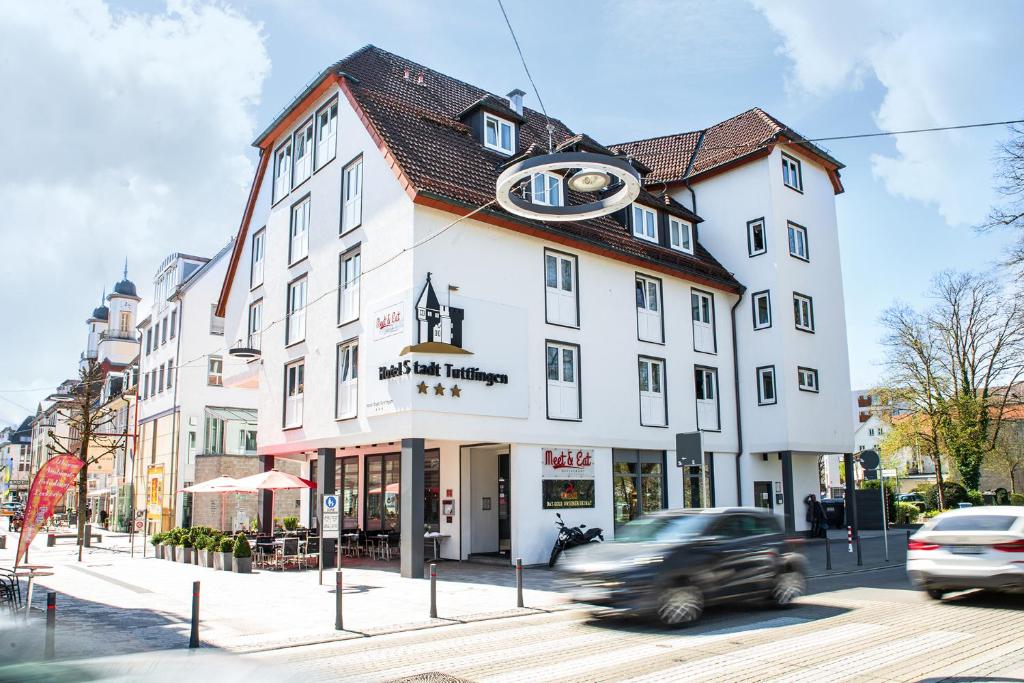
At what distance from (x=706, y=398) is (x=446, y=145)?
40.8 ft

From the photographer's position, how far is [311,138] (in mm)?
25766

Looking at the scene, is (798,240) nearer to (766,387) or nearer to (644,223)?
(766,387)

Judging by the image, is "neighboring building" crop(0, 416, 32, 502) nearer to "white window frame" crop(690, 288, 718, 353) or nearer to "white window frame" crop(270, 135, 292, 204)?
"white window frame" crop(270, 135, 292, 204)

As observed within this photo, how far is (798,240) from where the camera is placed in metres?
29.6

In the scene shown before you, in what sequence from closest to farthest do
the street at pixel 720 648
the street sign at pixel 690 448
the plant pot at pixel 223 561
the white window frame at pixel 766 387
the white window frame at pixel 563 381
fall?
the street at pixel 720 648, the street sign at pixel 690 448, the plant pot at pixel 223 561, the white window frame at pixel 563 381, the white window frame at pixel 766 387

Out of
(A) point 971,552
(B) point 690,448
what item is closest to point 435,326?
(B) point 690,448

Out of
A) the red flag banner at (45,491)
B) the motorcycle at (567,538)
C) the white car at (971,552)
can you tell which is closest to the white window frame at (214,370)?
the red flag banner at (45,491)

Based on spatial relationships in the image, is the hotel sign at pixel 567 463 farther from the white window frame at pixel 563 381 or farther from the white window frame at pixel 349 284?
the white window frame at pixel 349 284

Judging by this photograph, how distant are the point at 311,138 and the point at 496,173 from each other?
22.0ft

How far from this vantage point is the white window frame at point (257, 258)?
2850 centimetres

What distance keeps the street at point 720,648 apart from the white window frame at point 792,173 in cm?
1984

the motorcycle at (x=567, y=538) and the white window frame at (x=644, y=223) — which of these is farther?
the white window frame at (x=644, y=223)

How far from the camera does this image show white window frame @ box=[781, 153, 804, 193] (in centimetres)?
2945

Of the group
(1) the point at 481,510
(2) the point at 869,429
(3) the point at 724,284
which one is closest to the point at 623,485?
(1) the point at 481,510
